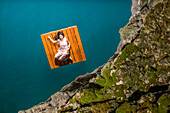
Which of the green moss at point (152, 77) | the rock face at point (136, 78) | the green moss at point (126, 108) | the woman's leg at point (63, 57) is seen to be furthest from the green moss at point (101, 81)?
the woman's leg at point (63, 57)

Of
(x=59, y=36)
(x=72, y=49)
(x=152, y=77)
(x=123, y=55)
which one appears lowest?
(x=152, y=77)

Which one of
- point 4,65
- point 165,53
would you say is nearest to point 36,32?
point 4,65

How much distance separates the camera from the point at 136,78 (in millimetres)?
1269

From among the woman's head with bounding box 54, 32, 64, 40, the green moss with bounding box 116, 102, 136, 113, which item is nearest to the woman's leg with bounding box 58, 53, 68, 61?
the woman's head with bounding box 54, 32, 64, 40

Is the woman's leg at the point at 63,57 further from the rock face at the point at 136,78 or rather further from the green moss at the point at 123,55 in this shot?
the green moss at the point at 123,55

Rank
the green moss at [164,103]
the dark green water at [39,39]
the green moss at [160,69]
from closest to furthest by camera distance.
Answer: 1. the green moss at [164,103]
2. the green moss at [160,69]
3. the dark green water at [39,39]

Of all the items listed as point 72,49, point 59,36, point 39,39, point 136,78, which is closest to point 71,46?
point 72,49

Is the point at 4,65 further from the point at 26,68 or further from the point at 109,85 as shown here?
the point at 109,85

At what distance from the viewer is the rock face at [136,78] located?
121 centimetres

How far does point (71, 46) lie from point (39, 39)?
0.57 meters

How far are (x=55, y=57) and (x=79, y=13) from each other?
891 mm

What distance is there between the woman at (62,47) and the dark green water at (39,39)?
163mm

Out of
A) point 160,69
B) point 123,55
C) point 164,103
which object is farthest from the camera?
point 123,55

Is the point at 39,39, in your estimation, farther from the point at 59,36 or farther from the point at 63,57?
the point at 63,57
